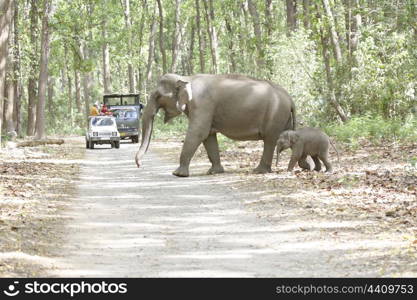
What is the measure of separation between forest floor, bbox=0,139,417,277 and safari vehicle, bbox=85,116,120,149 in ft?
43.8

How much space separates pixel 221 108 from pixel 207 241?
9.09 m

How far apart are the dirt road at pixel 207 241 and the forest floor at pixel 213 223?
14mm

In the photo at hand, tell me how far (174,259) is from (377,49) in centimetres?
2116

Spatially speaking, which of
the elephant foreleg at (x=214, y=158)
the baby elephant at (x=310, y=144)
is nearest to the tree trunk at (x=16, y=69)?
the elephant foreleg at (x=214, y=158)

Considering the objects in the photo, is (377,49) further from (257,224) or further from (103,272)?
(103,272)

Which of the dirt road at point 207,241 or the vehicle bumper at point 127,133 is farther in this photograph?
the vehicle bumper at point 127,133

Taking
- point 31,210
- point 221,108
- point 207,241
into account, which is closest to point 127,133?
point 221,108

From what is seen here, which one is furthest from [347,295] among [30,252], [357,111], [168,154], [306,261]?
[357,111]

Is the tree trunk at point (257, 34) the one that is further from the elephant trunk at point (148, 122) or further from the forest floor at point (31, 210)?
the elephant trunk at point (148, 122)

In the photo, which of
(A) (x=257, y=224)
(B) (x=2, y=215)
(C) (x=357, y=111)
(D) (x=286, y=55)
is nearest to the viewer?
(A) (x=257, y=224)

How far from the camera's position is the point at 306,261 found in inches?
327

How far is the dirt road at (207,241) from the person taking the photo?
26.0 ft

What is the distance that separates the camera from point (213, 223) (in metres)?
11.1

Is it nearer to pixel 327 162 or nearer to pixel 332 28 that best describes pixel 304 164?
pixel 327 162
